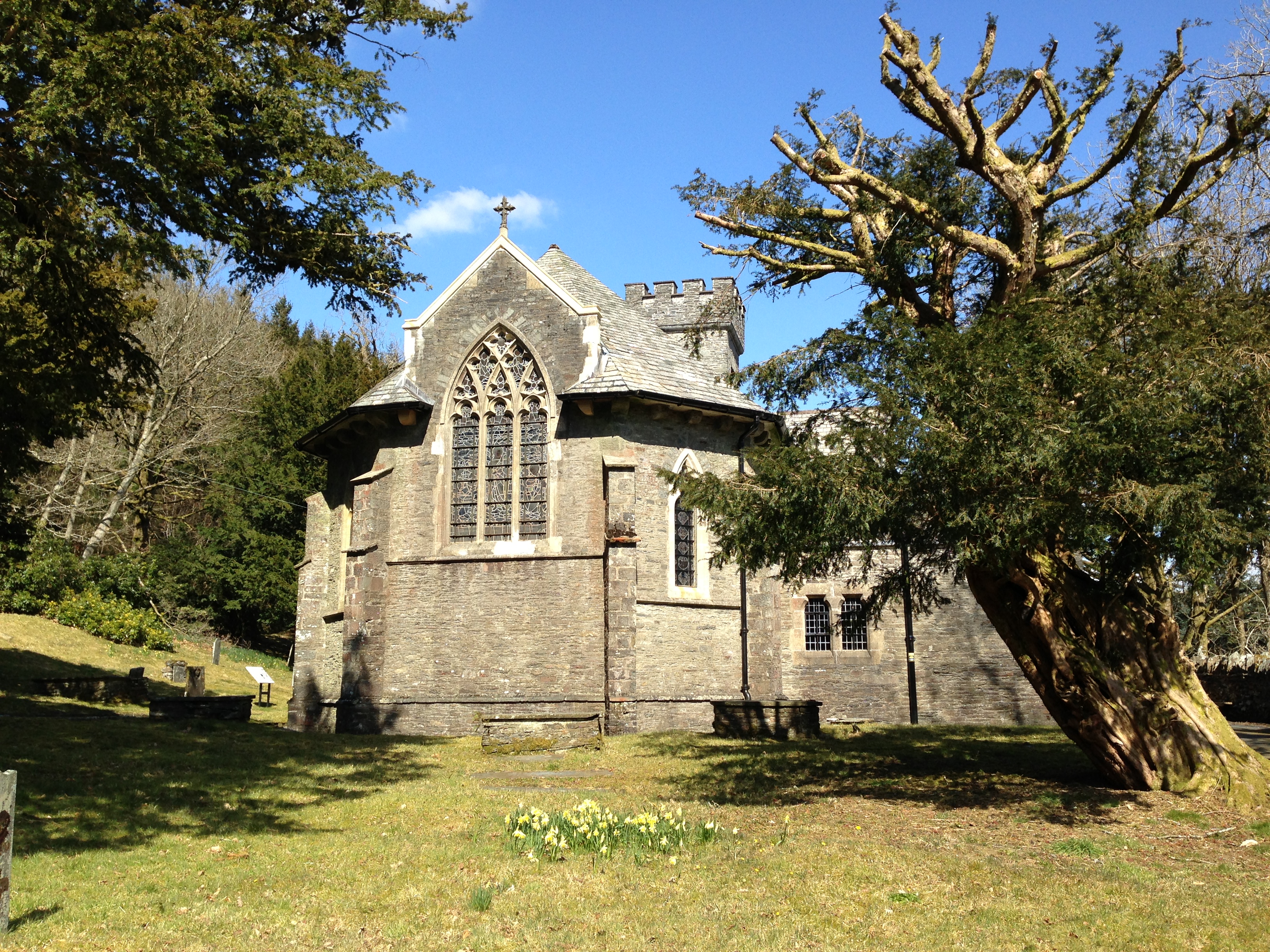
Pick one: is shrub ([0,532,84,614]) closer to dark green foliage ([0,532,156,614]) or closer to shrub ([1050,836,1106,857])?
dark green foliage ([0,532,156,614])

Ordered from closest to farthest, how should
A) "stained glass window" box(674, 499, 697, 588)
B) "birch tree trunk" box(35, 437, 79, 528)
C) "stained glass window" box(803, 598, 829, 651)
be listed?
"stained glass window" box(674, 499, 697, 588) < "stained glass window" box(803, 598, 829, 651) < "birch tree trunk" box(35, 437, 79, 528)

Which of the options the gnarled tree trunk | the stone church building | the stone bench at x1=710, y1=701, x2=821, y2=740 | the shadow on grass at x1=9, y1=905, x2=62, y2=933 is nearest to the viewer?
the shadow on grass at x1=9, y1=905, x2=62, y2=933

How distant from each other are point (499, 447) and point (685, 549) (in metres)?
4.61

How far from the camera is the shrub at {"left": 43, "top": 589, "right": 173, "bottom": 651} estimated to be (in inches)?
Result: 1195

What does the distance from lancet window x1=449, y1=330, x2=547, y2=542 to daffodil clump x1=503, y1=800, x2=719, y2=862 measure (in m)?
12.5

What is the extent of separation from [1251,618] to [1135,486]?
26.7 metres

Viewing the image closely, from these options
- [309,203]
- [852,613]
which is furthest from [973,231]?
[309,203]

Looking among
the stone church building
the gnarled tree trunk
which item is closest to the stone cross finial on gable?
the stone church building

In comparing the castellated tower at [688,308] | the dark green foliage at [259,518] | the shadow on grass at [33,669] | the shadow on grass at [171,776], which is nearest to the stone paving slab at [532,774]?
the shadow on grass at [171,776]

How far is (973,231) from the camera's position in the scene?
40.9 feet

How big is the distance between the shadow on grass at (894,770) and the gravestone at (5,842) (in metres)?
7.48

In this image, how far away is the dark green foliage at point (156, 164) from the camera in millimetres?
9656

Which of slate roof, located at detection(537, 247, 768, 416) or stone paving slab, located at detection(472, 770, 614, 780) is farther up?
slate roof, located at detection(537, 247, 768, 416)

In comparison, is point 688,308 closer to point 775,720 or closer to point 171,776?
point 775,720
